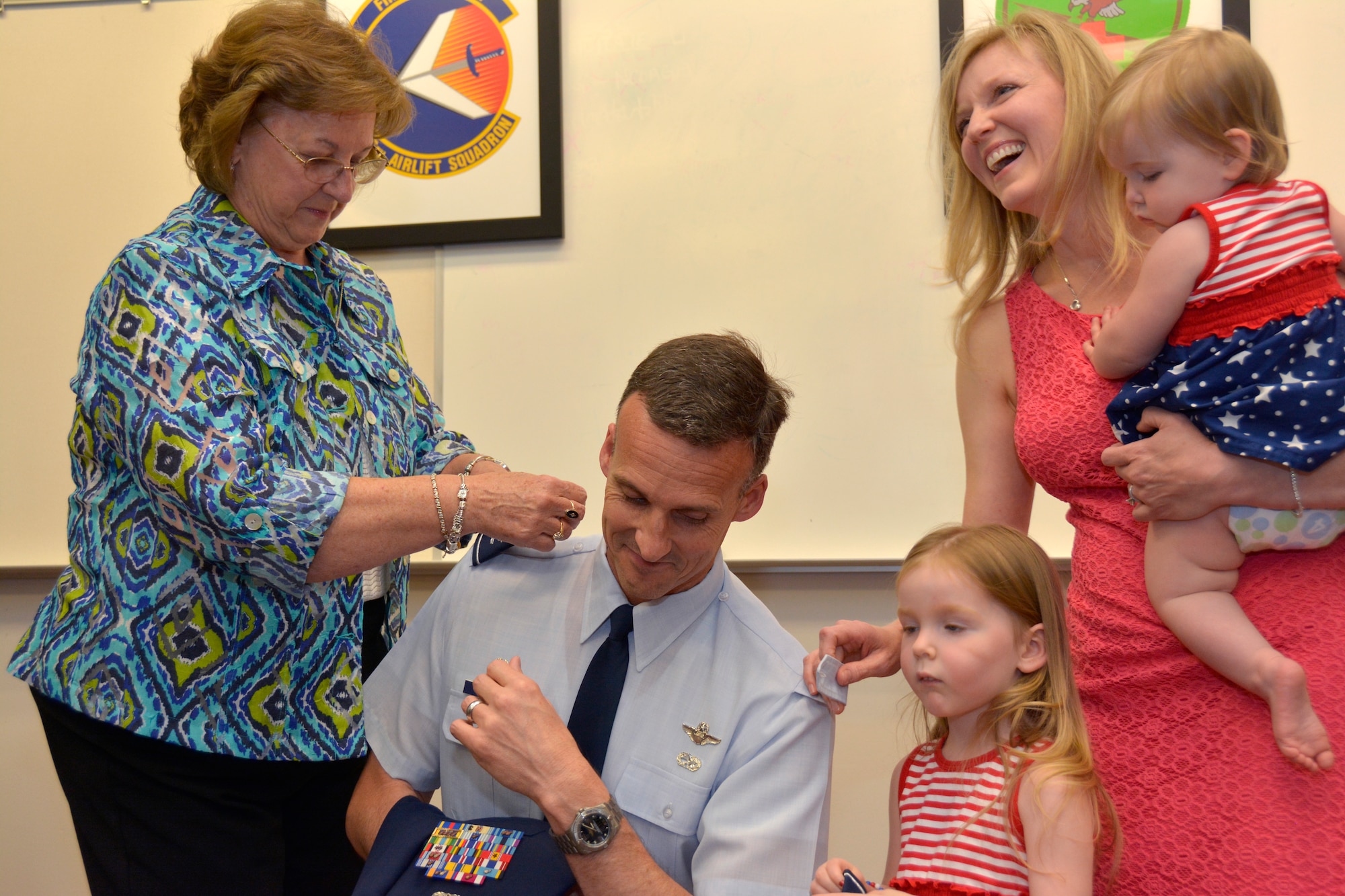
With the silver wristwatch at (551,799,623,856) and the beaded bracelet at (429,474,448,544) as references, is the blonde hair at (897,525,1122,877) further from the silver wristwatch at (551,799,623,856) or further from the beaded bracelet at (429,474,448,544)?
the beaded bracelet at (429,474,448,544)

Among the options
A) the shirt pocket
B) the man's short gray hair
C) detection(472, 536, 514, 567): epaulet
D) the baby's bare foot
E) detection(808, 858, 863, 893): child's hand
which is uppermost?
the man's short gray hair

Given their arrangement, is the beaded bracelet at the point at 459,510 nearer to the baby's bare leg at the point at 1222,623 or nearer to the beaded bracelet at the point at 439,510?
the beaded bracelet at the point at 439,510

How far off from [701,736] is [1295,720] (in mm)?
731

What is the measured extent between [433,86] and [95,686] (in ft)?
6.46

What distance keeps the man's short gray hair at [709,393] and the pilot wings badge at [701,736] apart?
1.19 ft

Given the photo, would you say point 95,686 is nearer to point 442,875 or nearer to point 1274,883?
point 442,875

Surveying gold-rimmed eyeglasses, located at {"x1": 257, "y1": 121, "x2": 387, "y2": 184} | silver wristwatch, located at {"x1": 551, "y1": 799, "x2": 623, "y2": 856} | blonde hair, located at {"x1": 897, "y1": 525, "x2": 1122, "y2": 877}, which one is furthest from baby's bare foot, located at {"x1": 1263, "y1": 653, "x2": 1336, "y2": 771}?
gold-rimmed eyeglasses, located at {"x1": 257, "y1": 121, "x2": 387, "y2": 184}

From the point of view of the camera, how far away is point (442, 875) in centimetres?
129

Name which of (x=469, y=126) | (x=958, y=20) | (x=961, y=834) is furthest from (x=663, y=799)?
(x=958, y=20)

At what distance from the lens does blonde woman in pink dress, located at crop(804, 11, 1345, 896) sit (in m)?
1.25

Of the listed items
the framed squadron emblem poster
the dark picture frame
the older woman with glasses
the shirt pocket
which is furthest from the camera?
the framed squadron emblem poster

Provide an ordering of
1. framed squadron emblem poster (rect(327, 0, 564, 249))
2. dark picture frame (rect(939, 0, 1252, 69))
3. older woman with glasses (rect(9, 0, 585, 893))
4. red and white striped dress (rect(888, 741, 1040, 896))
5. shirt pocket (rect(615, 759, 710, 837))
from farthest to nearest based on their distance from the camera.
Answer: framed squadron emblem poster (rect(327, 0, 564, 249)) < dark picture frame (rect(939, 0, 1252, 69)) < older woman with glasses (rect(9, 0, 585, 893)) < shirt pocket (rect(615, 759, 710, 837)) < red and white striped dress (rect(888, 741, 1040, 896))

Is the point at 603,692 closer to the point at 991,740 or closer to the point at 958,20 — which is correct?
the point at 991,740

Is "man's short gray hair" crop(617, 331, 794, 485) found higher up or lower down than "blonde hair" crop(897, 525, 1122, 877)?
higher up
